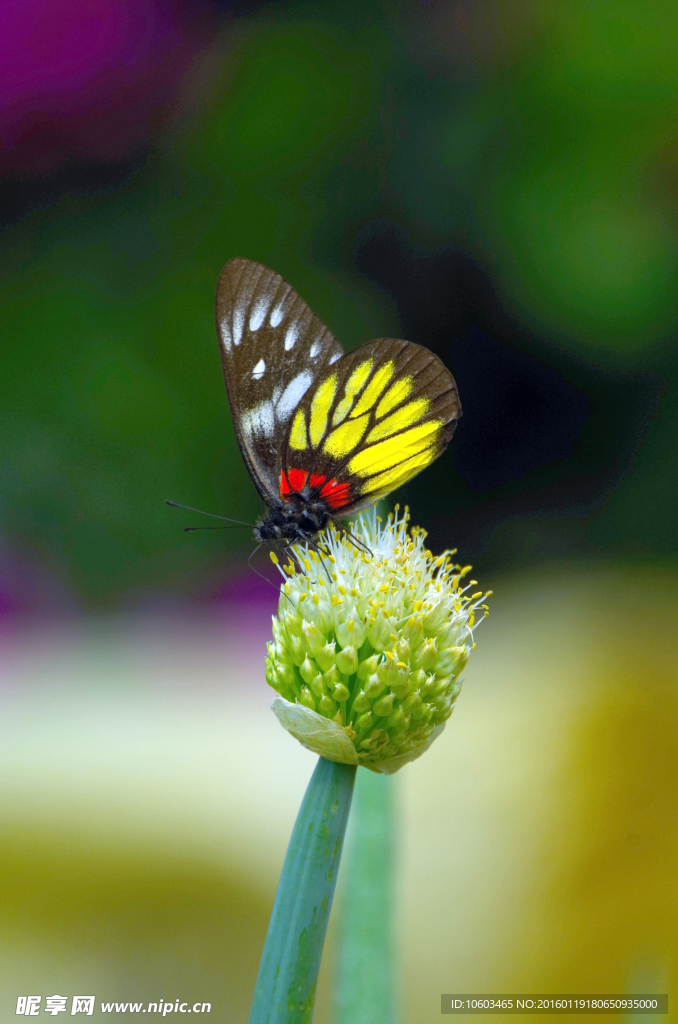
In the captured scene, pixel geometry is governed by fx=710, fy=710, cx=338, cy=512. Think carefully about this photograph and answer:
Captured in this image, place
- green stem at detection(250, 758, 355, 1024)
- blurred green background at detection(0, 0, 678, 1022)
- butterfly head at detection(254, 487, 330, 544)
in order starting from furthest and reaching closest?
blurred green background at detection(0, 0, 678, 1022), butterfly head at detection(254, 487, 330, 544), green stem at detection(250, 758, 355, 1024)

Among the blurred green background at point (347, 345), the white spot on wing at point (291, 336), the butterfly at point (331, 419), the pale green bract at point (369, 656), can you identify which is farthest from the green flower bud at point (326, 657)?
the blurred green background at point (347, 345)

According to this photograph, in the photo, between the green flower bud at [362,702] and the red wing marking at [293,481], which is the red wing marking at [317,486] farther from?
the green flower bud at [362,702]

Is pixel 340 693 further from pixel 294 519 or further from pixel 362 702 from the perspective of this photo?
pixel 294 519

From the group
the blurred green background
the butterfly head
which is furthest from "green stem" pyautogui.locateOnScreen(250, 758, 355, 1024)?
the blurred green background

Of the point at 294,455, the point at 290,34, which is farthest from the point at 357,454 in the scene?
the point at 290,34

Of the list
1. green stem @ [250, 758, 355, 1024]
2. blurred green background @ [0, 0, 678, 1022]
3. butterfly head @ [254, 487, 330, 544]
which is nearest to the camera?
green stem @ [250, 758, 355, 1024]

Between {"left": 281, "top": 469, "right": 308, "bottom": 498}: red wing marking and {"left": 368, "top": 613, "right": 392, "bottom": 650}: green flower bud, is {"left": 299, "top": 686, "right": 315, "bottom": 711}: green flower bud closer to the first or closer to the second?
{"left": 368, "top": 613, "right": 392, "bottom": 650}: green flower bud

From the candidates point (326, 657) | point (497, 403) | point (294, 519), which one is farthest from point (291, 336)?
point (497, 403)

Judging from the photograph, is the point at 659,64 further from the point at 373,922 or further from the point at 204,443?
the point at 373,922
